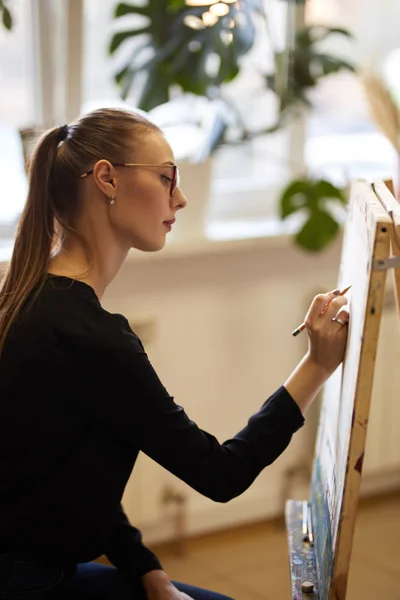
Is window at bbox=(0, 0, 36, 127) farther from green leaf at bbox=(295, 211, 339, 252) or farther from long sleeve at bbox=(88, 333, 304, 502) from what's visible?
long sleeve at bbox=(88, 333, 304, 502)

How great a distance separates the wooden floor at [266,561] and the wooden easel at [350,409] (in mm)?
986

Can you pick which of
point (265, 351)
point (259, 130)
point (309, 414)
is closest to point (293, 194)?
point (259, 130)

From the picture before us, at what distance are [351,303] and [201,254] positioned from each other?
49.2 inches

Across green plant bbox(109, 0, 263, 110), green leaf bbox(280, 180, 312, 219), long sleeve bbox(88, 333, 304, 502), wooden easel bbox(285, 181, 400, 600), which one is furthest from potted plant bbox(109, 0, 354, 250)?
long sleeve bbox(88, 333, 304, 502)

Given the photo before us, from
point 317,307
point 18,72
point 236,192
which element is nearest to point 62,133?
point 317,307

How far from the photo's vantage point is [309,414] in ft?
8.74

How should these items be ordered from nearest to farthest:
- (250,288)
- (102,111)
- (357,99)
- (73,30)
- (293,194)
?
(102,111) < (73,30) < (293,194) < (250,288) < (357,99)

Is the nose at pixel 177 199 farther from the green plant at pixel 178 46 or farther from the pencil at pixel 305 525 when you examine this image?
the green plant at pixel 178 46

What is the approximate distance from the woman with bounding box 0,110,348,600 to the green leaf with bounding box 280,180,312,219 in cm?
104

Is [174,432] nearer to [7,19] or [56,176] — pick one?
[56,176]

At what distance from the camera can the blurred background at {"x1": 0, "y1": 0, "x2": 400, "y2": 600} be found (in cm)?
223

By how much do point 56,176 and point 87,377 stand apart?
0.34 m

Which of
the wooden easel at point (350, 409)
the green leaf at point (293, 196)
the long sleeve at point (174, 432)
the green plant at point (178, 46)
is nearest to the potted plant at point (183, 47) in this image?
the green plant at point (178, 46)

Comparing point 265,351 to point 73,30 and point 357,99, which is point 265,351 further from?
point 73,30
